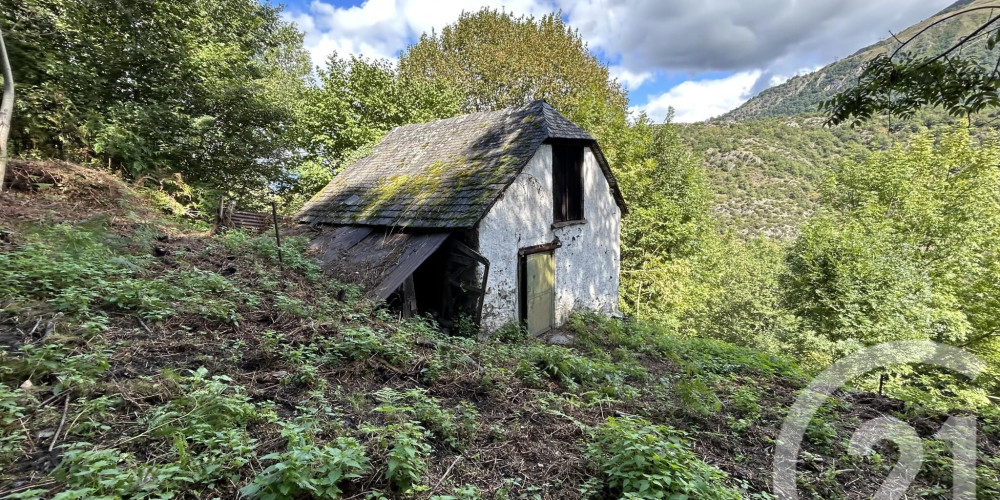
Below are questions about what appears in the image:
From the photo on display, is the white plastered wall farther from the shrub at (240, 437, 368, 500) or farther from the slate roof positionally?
the shrub at (240, 437, 368, 500)

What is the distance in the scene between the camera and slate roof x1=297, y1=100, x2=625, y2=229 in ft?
25.3

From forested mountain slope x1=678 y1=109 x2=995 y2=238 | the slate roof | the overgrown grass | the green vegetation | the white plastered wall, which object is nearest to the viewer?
the overgrown grass

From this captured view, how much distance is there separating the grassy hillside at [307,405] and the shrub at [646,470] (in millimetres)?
19

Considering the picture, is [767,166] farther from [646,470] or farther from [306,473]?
[306,473]

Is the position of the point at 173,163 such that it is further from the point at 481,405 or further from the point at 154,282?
the point at 481,405

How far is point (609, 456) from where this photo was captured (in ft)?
9.41

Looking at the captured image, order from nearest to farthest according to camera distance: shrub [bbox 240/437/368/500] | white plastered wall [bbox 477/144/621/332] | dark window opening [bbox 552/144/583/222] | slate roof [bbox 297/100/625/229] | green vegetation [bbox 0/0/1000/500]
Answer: shrub [bbox 240/437/368/500], green vegetation [bbox 0/0/1000/500], slate roof [bbox 297/100/625/229], white plastered wall [bbox 477/144/621/332], dark window opening [bbox 552/144/583/222]

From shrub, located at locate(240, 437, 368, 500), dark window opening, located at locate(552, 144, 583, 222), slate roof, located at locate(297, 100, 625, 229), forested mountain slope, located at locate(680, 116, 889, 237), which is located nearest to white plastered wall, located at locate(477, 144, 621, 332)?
dark window opening, located at locate(552, 144, 583, 222)

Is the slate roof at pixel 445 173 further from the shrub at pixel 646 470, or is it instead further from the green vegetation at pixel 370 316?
the shrub at pixel 646 470

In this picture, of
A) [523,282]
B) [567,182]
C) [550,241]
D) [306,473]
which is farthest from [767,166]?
[306,473]

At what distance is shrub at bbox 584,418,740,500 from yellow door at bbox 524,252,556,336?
5.77 meters

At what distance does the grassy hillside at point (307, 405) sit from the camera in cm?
209

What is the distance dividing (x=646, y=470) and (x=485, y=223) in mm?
5515

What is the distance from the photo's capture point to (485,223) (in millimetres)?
7605
